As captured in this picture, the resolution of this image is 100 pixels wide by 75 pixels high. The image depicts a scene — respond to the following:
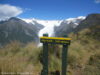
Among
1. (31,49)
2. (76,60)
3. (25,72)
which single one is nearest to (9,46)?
(31,49)

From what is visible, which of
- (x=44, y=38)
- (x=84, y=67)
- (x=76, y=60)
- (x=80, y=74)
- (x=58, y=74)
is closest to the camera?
(x=44, y=38)

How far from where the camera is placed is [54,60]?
7.35 m

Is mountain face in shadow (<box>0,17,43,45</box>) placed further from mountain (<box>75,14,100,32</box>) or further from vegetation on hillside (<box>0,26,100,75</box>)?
vegetation on hillside (<box>0,26,100,75</box>)

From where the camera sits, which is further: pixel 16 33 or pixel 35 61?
pixel 16 33

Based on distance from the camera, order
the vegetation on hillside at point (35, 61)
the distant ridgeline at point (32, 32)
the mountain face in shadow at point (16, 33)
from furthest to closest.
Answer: the mountain face in shadow at point (16, 33)
the distant ridgeline at point (32, 32)
the vegetation on hillside at point (35, 61)

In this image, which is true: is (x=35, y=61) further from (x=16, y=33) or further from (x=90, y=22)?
(x=16, y=33)

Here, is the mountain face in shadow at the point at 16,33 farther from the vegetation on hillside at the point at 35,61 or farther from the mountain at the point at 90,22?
the vegetation on hillside at the point at 35,61

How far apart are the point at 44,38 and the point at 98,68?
13.7ft

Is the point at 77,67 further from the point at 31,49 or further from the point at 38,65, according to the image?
the point at 31,49

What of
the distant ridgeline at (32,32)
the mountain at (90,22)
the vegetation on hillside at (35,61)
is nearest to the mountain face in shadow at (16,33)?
the distant ridgeline at (32,32)

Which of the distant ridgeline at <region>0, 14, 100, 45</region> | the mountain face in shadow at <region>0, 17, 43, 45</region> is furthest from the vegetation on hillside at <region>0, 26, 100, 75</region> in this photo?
the mountain face in shadow at <region>0, 17, 43, 45</region>

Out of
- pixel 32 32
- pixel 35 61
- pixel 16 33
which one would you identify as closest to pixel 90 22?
pixel 35 61

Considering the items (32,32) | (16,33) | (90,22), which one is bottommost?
(16,33)

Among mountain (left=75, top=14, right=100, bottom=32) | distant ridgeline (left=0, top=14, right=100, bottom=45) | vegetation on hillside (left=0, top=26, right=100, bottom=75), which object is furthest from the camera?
mountain (left=75, top=14, right=100, bottom=32)
